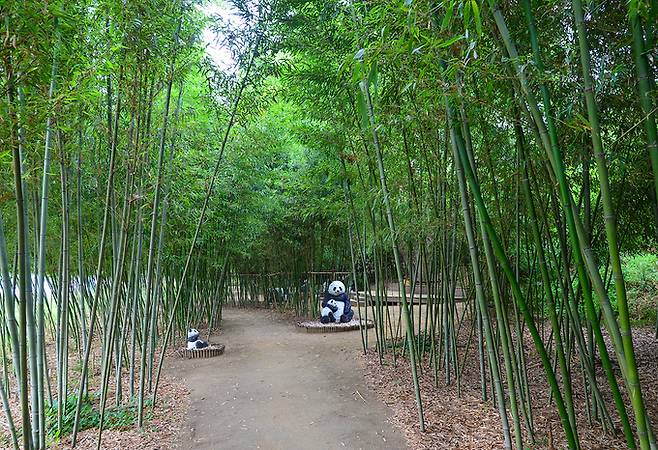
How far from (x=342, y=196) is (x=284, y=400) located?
299 cm

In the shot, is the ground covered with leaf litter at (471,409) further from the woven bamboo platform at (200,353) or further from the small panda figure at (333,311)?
the small panda figure at (333,311)

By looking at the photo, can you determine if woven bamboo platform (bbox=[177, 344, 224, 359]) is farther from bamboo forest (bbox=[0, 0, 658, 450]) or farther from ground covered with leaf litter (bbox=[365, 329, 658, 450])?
ground covered with leaf litter (bbox=[365, 329, 658, 450])

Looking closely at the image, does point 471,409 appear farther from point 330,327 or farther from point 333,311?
point 333,311

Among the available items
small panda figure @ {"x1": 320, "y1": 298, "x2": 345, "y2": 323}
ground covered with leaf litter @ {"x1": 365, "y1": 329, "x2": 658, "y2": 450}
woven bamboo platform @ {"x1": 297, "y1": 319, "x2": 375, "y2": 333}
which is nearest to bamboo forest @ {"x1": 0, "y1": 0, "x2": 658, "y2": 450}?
ground covered with leaf litter @ {"x1": 365, "y1": 329, "x2": 658, "y2": 450}

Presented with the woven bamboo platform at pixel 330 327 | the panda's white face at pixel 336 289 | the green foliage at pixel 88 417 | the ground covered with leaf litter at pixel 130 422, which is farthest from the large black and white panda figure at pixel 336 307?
the green foliage at pixel 88 417

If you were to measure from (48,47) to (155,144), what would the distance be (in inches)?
75.6

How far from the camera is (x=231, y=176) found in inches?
228

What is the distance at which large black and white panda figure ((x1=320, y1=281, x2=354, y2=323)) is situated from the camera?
7777 mm

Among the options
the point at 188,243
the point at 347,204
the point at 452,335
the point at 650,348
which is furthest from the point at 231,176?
the point at 650,348

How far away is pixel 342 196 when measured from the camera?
605 centimetres

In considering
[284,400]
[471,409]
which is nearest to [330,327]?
[284,400]

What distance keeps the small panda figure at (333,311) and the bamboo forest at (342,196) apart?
627 mm

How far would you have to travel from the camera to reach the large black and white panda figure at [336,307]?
7.78m

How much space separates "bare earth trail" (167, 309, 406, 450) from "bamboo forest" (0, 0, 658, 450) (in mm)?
30
